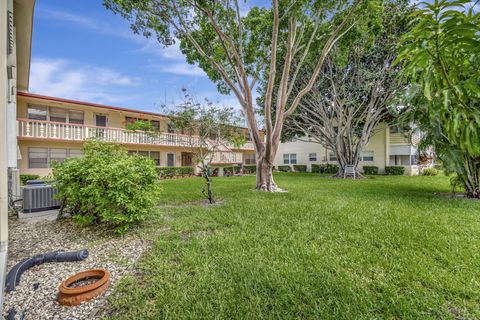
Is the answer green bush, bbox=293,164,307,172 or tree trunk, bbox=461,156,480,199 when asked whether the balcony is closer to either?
tree trunk, bbox=461,156,480,199

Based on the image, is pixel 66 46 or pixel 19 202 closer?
pixel 19 202

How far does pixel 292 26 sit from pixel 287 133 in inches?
504

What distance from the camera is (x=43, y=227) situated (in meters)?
5.44

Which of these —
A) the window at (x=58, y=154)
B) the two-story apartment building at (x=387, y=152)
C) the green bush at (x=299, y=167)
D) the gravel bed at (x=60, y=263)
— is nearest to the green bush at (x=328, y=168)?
the two-story apartment building at (x=387, y=152)

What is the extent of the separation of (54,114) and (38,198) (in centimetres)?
1247

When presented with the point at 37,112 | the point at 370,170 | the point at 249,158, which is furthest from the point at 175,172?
the point at 370,170

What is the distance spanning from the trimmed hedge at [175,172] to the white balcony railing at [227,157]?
2758 millimetres

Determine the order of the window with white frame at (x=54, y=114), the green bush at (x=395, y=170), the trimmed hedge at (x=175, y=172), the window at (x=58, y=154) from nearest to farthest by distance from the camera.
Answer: the window with white frame at (x=54, y=114) < the window at (x=58, y=154) < the trimmed hedge at (x=175, y=172) < the green bush at (x=395, y=170)

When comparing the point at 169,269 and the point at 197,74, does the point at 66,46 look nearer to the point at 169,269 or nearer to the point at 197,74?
the point at 197,74

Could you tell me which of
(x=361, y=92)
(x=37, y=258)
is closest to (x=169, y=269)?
(x=37, y=258)

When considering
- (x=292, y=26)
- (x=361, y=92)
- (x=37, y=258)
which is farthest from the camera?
(x=361, y=92)

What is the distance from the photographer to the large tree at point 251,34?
8477 millimetres

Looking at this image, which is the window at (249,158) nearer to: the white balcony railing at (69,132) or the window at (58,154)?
the white balcony railing at (69,132)

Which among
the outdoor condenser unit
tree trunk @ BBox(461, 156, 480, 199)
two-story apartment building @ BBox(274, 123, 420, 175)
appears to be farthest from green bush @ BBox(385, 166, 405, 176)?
the outdoor condenser unit
